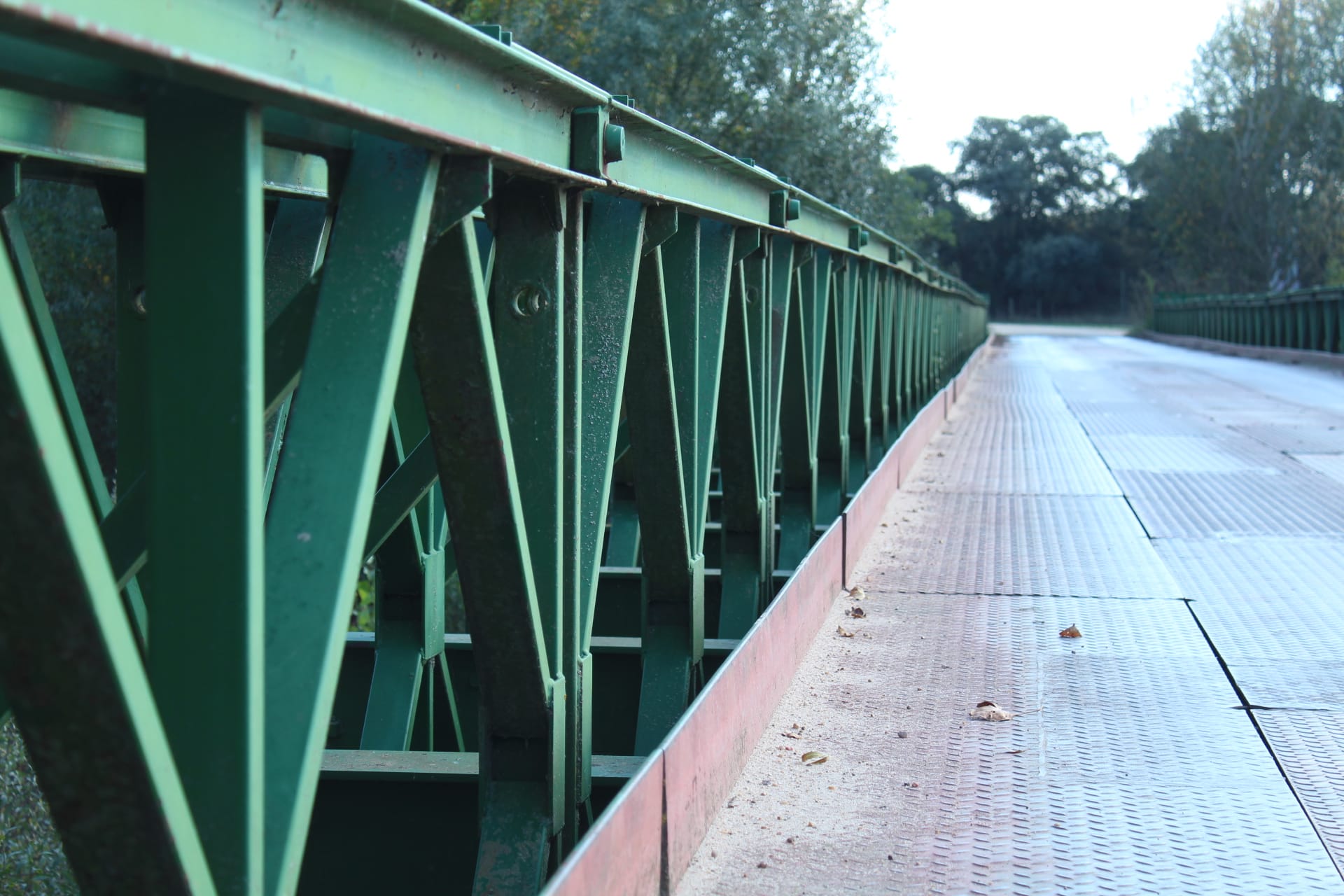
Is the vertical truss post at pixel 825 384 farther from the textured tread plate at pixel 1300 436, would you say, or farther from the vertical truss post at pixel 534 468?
the textured tread plate at pixel 1300 436

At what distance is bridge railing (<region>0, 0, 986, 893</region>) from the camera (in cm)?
158

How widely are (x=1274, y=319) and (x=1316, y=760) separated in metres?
30.0

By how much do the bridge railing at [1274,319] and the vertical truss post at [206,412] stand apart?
2634 centimetres

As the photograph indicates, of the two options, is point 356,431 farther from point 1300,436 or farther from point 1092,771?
point 1300,436

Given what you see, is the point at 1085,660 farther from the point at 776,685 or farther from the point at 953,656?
the point at 776,685

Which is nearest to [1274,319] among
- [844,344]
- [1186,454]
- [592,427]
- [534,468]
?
[1186,454]

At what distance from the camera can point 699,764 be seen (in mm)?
3270

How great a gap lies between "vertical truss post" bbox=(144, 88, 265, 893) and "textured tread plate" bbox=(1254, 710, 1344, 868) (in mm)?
2536

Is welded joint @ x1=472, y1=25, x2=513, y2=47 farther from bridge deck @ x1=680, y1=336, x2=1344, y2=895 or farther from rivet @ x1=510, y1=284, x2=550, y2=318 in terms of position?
bridge deck @ x1=680, y1=336, x2=1344, y2=895

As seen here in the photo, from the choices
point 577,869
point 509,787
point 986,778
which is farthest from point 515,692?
point 986,778

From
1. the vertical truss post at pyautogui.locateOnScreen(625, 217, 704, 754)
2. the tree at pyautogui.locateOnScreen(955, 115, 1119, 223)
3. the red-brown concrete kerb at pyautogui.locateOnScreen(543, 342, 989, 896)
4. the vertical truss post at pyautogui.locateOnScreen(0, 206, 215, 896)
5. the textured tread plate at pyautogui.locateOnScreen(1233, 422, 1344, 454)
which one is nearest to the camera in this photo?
the vertical truss post at pyautogui.locateOnScreen(0, 206, 215, 896)

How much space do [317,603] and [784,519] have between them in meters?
4.87

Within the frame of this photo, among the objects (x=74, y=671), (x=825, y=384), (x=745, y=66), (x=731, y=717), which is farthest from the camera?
(x=745, y=66)

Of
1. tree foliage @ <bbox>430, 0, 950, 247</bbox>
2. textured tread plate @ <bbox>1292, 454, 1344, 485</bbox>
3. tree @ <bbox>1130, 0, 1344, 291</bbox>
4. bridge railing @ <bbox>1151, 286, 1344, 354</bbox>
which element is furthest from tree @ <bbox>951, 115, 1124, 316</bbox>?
textured tread plate @ <bbox>1292, 454, 1344, 485</bbox>
